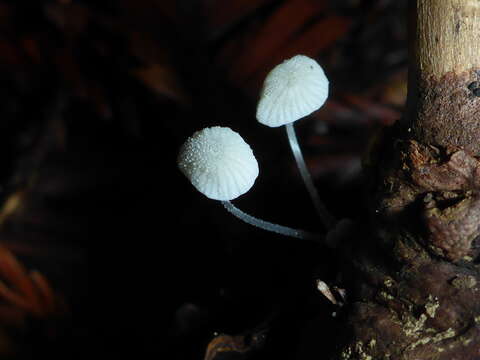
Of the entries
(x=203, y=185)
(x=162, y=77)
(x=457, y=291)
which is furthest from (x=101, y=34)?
(x=457, y=291)

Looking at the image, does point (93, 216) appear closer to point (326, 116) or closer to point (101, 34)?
point (101, 34)

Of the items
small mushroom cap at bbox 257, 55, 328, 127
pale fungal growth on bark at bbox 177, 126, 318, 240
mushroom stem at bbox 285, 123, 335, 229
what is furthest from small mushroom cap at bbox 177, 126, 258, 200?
mushroom stem at bbox 285, 123, 335, 229

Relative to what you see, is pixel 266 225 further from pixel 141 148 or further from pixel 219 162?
pixel 141 148

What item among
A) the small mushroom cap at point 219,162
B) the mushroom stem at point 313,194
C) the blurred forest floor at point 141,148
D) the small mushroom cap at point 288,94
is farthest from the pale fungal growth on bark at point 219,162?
the blurred forest floor at point 141,148

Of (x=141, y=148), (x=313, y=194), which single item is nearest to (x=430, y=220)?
(x=313, y=194)

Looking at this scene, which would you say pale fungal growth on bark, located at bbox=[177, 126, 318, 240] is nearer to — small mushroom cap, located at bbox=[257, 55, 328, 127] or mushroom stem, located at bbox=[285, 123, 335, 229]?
small mushroom cap, located at bbox=[257, 55, 328, 127]

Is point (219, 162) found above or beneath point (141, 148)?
beneath

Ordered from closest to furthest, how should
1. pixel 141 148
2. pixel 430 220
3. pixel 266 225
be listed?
pixel 430 220 → pixel 266 225 → pixel 141 148

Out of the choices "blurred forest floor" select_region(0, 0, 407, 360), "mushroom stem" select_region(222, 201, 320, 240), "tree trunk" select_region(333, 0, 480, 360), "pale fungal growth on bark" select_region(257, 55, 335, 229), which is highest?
"blurred forest floor" select_region(0, 0, 407, 360)
